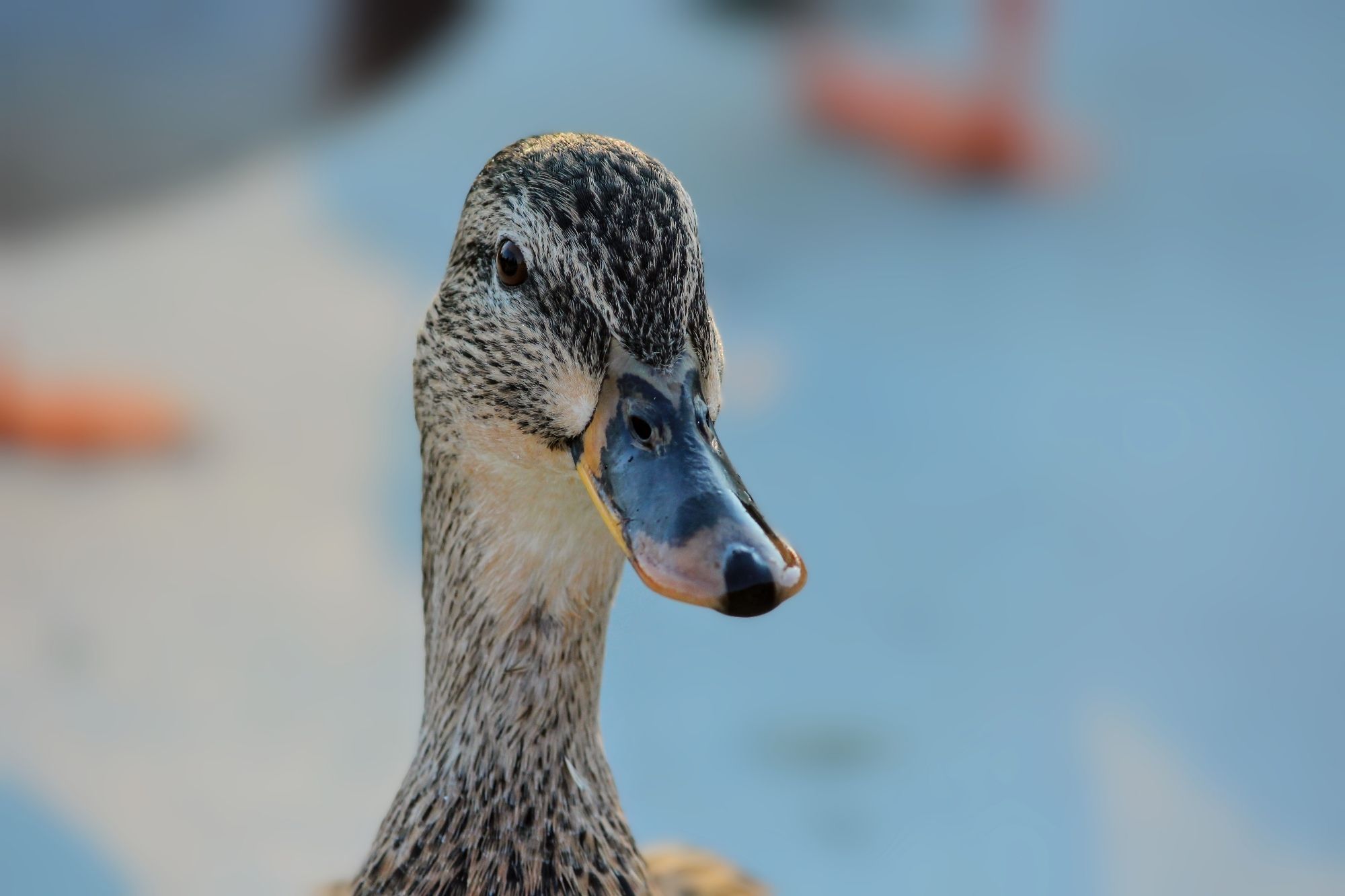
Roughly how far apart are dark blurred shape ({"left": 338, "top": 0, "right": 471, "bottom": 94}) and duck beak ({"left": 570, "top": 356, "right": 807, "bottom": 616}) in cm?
224

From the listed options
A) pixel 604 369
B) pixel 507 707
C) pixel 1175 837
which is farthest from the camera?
pixel 1175 837

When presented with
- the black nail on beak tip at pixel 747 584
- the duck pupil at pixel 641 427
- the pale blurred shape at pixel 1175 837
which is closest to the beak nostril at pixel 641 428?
the duck pupil at pixel 641 427

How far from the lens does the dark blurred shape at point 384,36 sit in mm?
3199

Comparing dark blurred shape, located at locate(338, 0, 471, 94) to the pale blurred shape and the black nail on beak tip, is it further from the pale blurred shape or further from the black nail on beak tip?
the black nail on beak tip

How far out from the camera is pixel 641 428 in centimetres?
114

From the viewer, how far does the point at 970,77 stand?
343cm

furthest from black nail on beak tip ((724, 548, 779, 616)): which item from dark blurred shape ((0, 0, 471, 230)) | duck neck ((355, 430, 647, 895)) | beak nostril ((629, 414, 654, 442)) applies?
dark blurred shape ((0, 0, 471, 230))

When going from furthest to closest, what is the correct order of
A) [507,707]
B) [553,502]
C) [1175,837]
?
[1175,837], [507,707], [553,502]

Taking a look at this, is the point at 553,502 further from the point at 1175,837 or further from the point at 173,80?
the point at 173,80

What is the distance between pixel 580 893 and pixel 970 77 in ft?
8.21

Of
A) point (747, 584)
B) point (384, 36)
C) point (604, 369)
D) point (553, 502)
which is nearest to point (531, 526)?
point (553, 502)

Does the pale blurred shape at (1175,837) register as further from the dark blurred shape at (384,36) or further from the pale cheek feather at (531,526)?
the dark blurred shape at (384,36)

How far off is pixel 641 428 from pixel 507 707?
0.37 metres

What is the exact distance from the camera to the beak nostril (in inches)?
44.6
